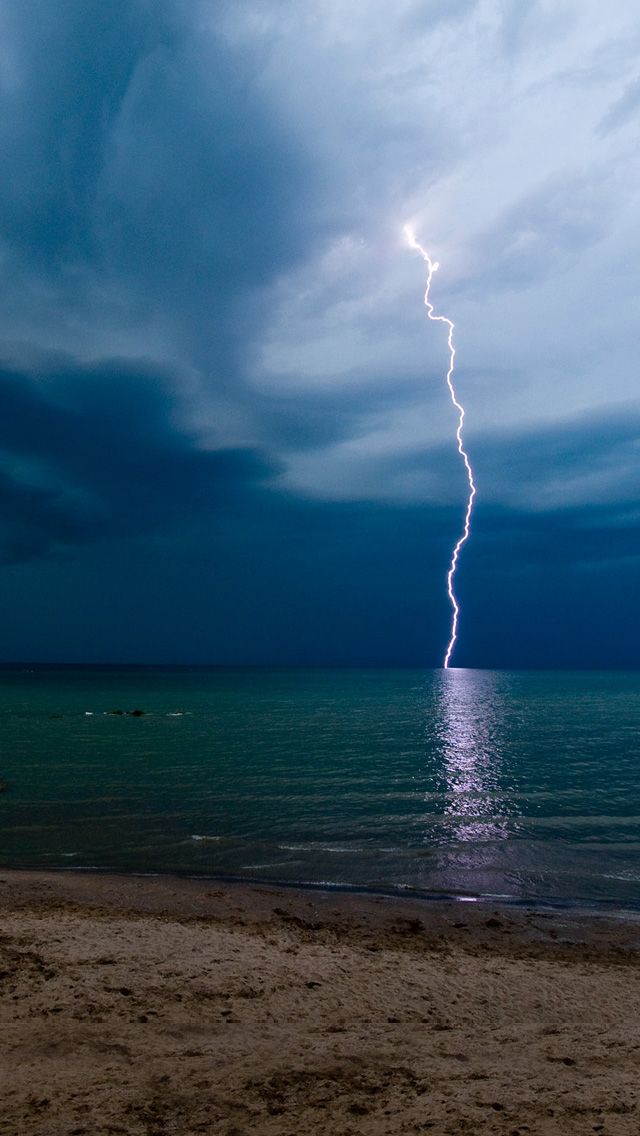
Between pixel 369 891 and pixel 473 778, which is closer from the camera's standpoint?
pixel 369 891

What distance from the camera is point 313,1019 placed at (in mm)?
8367

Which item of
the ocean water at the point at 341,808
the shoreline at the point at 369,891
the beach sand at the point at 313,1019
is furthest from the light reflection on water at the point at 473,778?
the beach sand at the point at 313,1019

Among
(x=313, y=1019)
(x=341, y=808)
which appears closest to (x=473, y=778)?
(x=341, y=808)

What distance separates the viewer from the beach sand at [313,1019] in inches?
248

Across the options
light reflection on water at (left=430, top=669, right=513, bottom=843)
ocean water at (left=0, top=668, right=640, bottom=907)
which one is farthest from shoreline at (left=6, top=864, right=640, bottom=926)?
light reflection on water at (left=430, top=669, right=513, bottom=843)

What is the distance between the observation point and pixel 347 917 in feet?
42.4

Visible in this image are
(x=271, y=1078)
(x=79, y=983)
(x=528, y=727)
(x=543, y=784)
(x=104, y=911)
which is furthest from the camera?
(x=528, y=727)

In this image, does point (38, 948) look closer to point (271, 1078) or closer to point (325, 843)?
point (271, 1078)

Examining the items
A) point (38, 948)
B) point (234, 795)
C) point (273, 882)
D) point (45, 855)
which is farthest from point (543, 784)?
point (38, 948)

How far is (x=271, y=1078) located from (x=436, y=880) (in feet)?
31.9

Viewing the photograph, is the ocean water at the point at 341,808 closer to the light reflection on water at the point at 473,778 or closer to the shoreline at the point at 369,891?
the light reflection on water at the point at 473,778

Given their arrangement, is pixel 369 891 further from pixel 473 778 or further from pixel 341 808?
pixel 473 778

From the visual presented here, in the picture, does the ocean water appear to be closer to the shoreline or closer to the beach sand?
the shoreline

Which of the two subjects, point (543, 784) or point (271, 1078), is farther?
point (543, 784)
